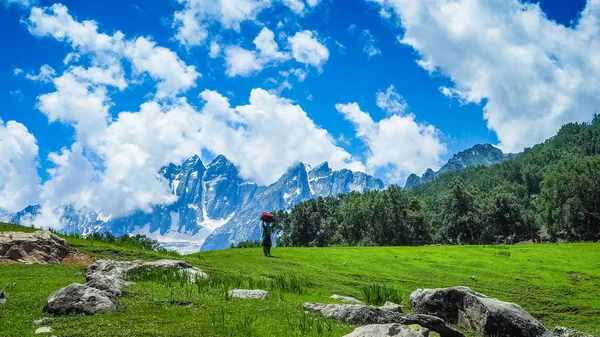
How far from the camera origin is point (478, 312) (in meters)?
16.4

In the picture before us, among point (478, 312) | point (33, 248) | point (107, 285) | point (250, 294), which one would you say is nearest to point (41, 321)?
point (107, 285)

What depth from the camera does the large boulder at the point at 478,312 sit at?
1549 cm

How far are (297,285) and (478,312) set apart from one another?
765 centimetres

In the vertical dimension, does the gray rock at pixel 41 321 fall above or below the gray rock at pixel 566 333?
above

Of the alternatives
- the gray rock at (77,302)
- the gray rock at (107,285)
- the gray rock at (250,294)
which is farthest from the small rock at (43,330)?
the gray rock at (250,294)

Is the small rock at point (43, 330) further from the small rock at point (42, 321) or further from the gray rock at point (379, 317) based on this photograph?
the gray rock at point (379, 317)

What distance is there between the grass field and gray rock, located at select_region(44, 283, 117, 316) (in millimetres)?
372

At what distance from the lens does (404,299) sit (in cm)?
2323

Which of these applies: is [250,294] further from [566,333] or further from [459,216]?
[459,216]

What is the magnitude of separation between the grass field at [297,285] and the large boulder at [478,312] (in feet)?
8.09

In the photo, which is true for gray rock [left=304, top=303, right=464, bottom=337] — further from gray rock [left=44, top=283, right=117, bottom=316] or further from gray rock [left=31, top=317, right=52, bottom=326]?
gray rock [left=31, top=317, right=52, bottom=326]

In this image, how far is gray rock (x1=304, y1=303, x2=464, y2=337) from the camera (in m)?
13.2

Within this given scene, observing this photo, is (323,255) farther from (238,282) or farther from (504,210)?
(504,210)

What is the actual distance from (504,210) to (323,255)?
88.3m
